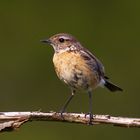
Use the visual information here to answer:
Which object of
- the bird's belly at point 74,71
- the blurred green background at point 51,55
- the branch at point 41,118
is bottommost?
the branch at point 41,118

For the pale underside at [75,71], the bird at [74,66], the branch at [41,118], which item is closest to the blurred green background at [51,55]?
the bird at [74,66]

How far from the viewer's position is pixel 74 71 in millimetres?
12875

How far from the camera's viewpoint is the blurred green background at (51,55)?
1845 centimetres

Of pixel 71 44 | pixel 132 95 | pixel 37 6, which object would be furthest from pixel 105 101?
pixel 71 44

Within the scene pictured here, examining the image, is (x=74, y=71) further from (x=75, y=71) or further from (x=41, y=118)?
(x=41, y=118)

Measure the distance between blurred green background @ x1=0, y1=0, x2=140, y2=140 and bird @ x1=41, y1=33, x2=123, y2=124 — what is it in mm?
4712

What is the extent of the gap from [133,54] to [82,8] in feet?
5.09

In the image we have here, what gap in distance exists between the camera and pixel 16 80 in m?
19.3

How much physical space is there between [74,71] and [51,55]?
24.1 feet

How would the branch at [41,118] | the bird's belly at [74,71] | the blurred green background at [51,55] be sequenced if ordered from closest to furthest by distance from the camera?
the branch at [41,118] → the bird's belly at [74,71] → the blurred green background at [51,55]

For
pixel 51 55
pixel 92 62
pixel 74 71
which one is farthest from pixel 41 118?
pixel 51 55

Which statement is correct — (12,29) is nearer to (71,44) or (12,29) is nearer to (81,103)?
(81,103)

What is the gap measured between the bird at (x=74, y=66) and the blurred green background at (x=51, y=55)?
15.5ft

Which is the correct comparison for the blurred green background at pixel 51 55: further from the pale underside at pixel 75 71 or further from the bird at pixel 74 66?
the pale underside at pixel 75 71
